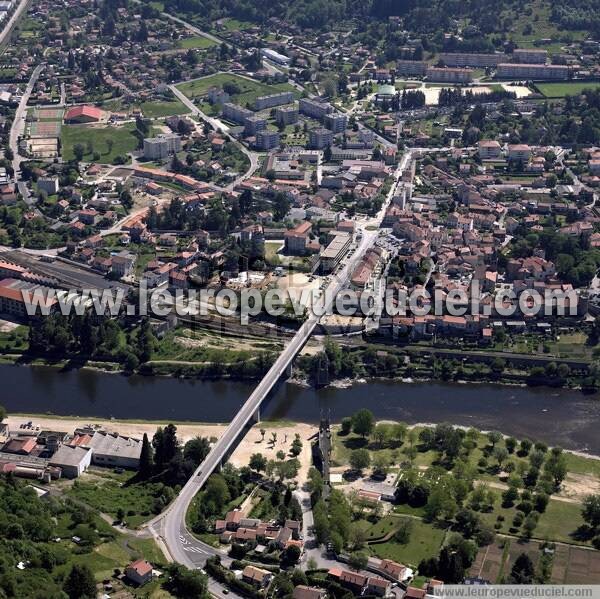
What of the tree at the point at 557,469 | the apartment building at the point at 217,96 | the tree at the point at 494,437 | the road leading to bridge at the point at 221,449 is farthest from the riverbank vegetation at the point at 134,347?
the apartment building at the point at 217,96

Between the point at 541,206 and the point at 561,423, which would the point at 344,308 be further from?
the point at 541,206

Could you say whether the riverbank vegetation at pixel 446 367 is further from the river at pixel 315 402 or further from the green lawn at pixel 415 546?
the green lawn at pixel 415 546

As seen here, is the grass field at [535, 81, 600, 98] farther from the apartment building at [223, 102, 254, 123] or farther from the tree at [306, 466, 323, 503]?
the tree at [306, 466, 323, 503]

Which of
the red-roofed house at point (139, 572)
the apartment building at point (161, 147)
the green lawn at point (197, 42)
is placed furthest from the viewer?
the green lawn at point (197, 42)

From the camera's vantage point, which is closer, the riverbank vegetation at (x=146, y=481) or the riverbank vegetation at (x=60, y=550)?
the riverbank vegetation at (x=60, y=550)

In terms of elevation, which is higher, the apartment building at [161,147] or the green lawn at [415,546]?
the apartment building at [161,147]

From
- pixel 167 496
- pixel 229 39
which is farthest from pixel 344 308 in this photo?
pixel 229 39
